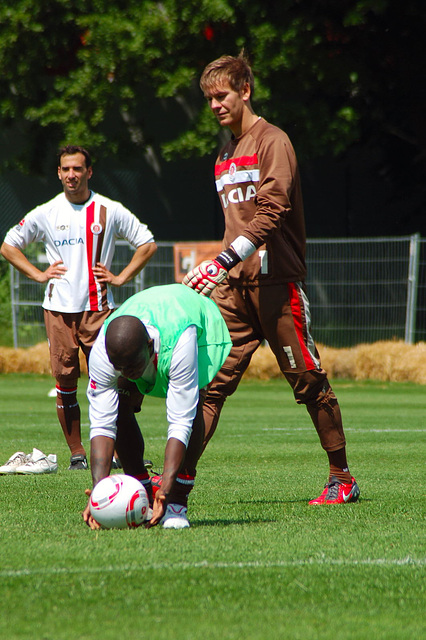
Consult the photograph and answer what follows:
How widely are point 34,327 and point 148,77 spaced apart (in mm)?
5819

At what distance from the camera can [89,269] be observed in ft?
27.7

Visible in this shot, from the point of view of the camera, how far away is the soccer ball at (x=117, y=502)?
4.97 metres

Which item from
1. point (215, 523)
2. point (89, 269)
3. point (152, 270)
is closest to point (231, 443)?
point (89, 269)

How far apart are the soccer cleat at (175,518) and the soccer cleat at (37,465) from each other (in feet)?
8.29

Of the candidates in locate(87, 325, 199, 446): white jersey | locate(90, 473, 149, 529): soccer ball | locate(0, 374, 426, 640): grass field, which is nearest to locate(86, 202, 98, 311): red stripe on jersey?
locate(0, 374, 426, 640): grass field

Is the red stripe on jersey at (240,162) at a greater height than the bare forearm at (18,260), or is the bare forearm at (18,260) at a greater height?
the red stripe on jersey at (240,162)

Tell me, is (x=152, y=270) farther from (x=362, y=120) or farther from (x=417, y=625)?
(x=417, y=625)

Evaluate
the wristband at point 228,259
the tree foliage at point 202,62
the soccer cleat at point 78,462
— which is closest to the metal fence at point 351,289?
the tree foliage at point 202,62

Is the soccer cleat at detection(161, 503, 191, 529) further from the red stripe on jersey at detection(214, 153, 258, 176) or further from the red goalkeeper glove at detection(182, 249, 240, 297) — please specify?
the red stripe on jersey at detection(214, 153, 258, 176)

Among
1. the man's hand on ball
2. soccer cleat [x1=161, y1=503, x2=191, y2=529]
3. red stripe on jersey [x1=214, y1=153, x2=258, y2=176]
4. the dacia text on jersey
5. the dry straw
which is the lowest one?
the dry straw

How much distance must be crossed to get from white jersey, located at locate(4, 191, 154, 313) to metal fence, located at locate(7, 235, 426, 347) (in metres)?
12.2

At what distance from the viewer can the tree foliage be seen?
850 inches

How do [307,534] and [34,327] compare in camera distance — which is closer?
[307,534]

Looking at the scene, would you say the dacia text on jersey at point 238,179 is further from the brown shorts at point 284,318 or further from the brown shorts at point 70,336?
the brown shorts at point 70,336
